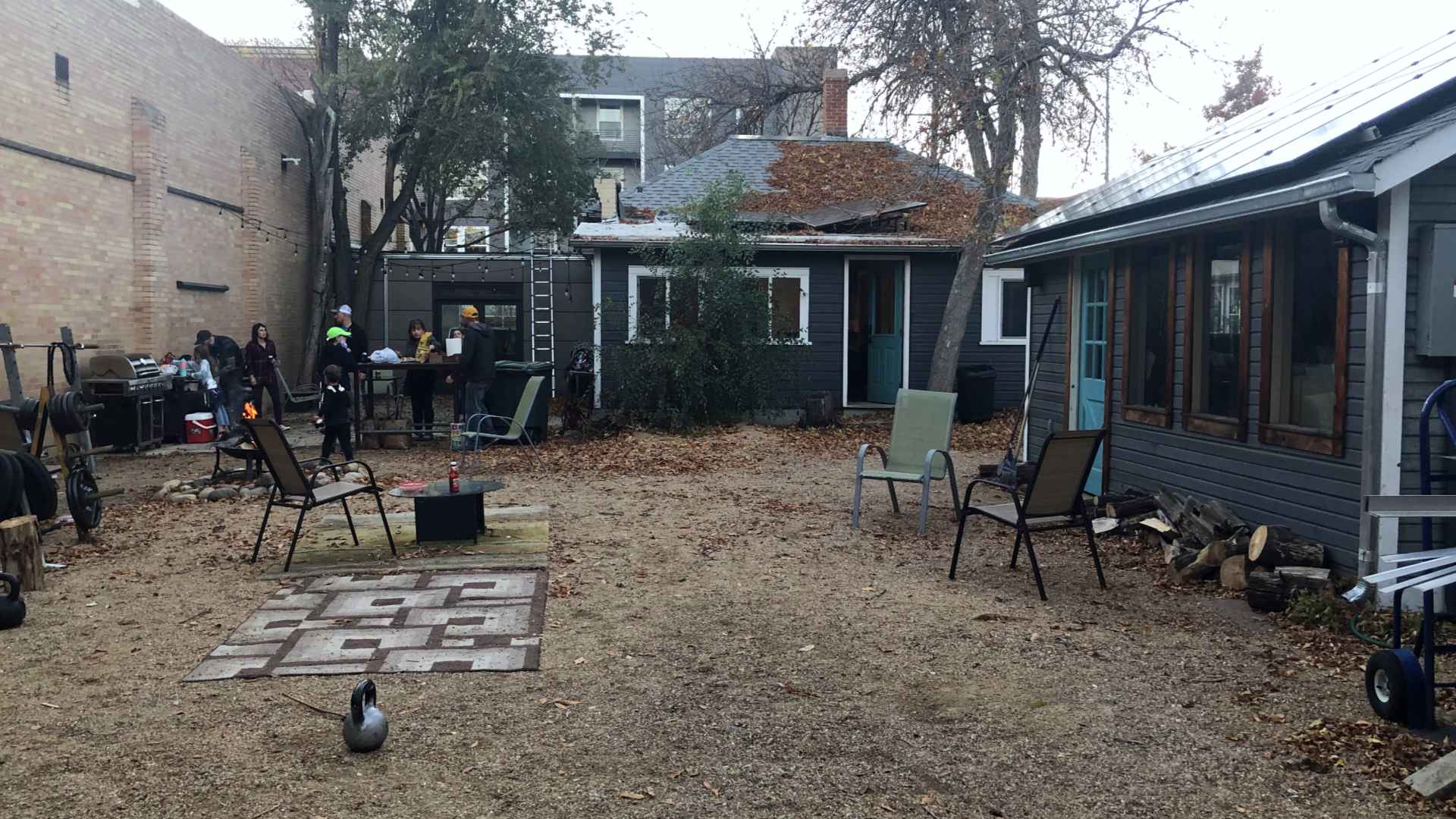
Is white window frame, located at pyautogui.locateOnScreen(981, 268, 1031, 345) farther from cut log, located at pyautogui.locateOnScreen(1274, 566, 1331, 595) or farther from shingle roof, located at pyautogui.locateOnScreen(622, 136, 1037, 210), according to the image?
cut log, located at pyautogui.locateOnScreen(1274, 566, 1331, 595)

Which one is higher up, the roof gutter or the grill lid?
the roof gutter

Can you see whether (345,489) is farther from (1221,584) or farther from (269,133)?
(269,133)

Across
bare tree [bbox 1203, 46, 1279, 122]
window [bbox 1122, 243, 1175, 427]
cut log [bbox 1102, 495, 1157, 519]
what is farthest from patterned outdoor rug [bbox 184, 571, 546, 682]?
bare tree [bbox 1203, 46, 1279, 122]

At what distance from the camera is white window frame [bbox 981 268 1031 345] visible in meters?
17.8

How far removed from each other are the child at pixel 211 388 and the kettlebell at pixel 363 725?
11769mm

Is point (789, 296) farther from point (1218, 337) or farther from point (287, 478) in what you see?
point (287, 478)

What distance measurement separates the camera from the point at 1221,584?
258 inches

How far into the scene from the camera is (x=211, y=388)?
591 inches

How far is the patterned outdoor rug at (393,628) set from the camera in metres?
4.98

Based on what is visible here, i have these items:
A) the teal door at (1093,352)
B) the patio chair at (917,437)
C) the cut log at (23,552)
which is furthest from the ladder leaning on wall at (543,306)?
the cut log at (23,552)

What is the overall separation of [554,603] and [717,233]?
31.8ft

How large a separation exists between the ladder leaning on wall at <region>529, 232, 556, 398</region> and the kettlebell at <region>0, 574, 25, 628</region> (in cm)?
1411

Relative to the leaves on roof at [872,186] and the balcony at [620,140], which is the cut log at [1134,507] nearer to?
the leaves on roof at [872,186]

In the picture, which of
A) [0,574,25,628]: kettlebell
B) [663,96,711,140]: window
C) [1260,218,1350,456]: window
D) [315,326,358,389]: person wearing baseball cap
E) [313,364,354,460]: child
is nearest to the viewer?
[0,574,25,628]: kettlebell
